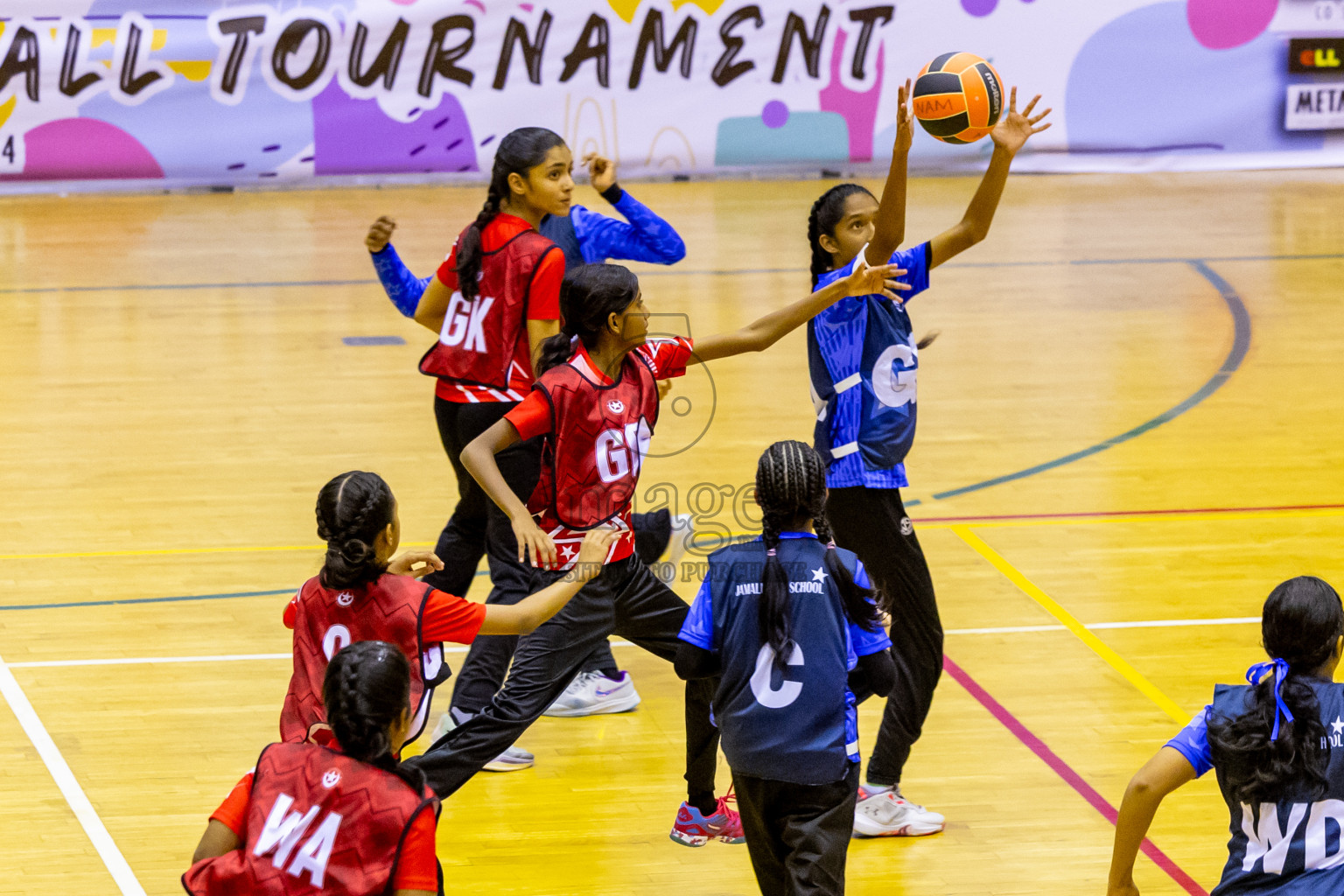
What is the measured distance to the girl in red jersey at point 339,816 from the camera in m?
2.92

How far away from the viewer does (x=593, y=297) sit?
4.38m

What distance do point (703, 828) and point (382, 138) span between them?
1202 centimetres

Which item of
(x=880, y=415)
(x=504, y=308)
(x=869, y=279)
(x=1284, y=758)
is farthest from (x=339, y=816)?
(x=504, y=308)

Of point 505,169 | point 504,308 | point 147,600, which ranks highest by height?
point 505,169

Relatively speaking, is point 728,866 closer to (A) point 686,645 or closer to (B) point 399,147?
(A) point 686,645

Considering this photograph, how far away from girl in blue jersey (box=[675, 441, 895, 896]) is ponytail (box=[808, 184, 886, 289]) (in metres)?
1.24

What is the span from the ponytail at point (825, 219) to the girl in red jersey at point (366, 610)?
1.55 m

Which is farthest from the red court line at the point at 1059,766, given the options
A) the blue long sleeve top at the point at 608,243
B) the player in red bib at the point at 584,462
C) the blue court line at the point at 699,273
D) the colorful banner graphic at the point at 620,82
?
the colorful banner graphic at the point at 620,82

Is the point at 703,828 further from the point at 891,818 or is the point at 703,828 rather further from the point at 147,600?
the point at 147,600

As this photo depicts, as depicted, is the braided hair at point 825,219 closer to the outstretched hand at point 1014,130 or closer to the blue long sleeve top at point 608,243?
the outstretched hand at point 1014,130

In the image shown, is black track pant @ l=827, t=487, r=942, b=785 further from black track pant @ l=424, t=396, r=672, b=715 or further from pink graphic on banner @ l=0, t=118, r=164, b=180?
pink graphic on banner @ l=0, t=118, r=164, b=180

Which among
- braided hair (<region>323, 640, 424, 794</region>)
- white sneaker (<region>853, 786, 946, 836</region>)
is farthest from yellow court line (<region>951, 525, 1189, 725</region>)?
braided hair (<region>323, 640, 424, 794</region>)

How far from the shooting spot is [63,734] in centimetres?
550

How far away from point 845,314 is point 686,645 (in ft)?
4.69
